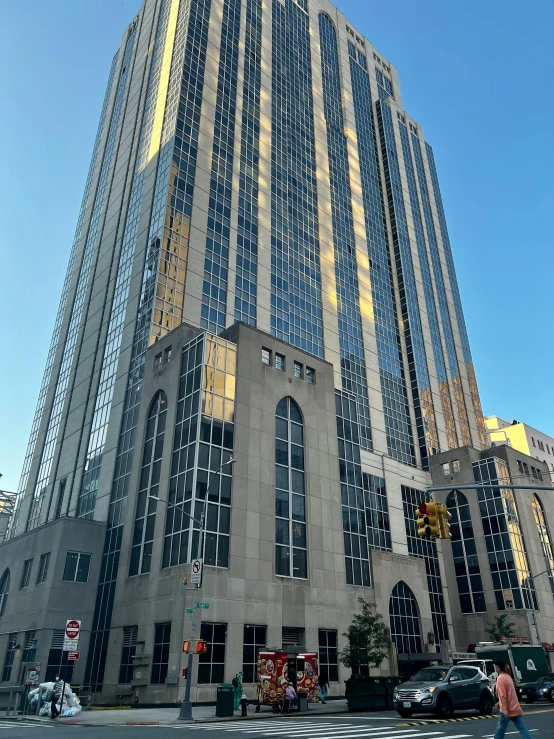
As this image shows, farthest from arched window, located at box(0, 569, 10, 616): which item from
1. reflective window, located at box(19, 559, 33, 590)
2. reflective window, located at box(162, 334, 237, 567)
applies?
reflective window, located at box(162, 334, 237, 567)

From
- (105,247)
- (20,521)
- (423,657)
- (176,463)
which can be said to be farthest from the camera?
(105,247)

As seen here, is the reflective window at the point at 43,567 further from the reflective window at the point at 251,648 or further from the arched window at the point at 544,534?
the arched window at the point at 544,534

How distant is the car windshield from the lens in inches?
885

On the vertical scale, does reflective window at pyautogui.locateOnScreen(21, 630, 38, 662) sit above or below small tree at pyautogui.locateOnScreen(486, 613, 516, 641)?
below

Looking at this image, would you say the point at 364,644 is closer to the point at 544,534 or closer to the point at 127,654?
the point at 127,654

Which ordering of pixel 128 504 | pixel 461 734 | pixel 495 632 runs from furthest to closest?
1. pixel 495 632
2. pixel 128 504
3. pixel 461 734

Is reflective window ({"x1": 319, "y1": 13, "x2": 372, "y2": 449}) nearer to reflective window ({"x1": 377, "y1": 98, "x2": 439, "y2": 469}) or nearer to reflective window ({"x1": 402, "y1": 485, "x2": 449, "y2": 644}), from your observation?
reflective window ({"x1": 402, "y1": 485, "x2": 449, "y2": 644})

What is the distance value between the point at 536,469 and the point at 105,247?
208 feet

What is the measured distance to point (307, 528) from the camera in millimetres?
43781

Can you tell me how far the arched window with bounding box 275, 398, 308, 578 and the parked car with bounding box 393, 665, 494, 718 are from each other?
1884cm

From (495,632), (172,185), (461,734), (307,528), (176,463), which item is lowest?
(461,734)

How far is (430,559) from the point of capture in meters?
68.9

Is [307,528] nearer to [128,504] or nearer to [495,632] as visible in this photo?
[128,504]

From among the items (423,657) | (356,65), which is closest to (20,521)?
(423,657)
